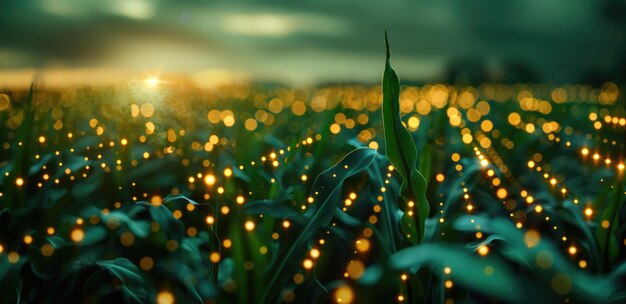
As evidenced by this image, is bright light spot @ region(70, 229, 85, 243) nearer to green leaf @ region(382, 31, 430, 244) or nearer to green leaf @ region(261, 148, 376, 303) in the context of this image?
green leaf @ region(261, 148, 376, 303)

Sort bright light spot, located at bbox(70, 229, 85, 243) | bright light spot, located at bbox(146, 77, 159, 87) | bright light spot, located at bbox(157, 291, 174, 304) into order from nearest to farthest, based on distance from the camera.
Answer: bright light spot, located at bbox(157, 291, 174, 304), bright light spot, located at bbox(70, 229, 85, 243), bright light spot, located at bbox(146, 77, 159, 87)

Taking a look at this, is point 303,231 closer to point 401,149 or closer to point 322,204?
point 322,204

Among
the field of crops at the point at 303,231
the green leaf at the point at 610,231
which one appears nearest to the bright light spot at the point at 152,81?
the field of crops at the point at 303,231

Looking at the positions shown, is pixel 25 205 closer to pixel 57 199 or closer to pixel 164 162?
pixel 57 199

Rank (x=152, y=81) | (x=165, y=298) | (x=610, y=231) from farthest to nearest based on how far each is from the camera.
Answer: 1. (x=152, y=81)
2. (x=610, y=231)
3. (x=165, y=298)

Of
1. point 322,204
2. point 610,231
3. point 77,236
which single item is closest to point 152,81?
point 77,236

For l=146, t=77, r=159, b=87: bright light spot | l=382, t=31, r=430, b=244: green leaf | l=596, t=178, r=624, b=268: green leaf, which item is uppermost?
l=146, t=77, r=159, b=87: bright light spot

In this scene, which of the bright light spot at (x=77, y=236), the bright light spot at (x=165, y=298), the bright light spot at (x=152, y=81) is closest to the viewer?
the bright light spot at (x=165, y=298)

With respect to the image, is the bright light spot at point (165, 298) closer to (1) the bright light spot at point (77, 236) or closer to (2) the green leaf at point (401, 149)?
(1) the bright light spot at point (77, 236)

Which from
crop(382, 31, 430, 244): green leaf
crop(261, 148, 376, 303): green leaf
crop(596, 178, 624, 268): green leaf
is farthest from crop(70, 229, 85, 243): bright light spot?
crop(596, 178, 624, 268): green leaf

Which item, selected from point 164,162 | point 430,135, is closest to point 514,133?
point 430,135
